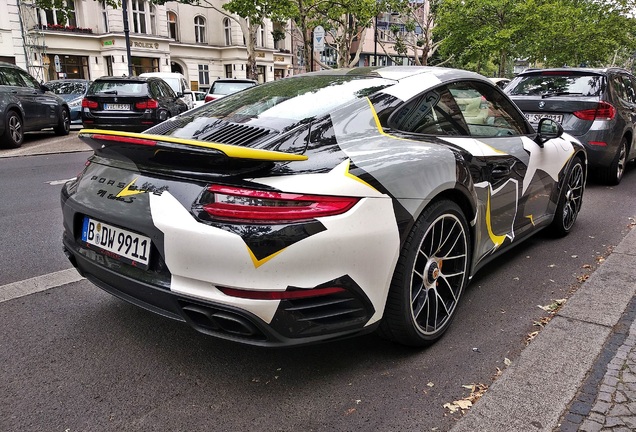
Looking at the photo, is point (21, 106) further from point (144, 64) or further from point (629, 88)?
point (144, 64)

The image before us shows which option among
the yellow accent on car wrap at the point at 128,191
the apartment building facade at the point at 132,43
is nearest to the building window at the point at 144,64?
the apartment building facade at the point at 132,43

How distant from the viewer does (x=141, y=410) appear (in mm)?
2361

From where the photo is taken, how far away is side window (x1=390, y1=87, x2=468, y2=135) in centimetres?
294

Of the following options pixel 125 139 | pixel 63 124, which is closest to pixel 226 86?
pixel 63 124

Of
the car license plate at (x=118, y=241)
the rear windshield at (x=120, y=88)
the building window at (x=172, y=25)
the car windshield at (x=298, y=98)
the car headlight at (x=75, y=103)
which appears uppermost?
the building window at (x=172, y=25)

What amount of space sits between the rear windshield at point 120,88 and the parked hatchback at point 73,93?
4354mm

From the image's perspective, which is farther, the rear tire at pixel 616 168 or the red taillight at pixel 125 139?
the rear tire at pixel 616 168

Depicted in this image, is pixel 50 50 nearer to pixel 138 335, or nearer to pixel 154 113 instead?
pixel 154 113

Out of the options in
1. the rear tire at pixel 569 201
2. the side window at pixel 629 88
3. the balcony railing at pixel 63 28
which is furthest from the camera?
the balcony railing at pixel 63 28

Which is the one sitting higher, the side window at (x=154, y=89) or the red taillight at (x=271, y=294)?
the side window at (x=154, y=89)

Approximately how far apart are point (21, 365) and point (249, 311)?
4.52 ft

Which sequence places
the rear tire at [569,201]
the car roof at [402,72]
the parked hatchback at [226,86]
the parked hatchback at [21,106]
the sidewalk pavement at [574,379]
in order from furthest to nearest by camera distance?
the parked hatchback at [226,86] → the parked hatchback at [21,106] → the rear tire at [569,201] → the car roof at [402,72] → the sidewalk pavement at [574,379]

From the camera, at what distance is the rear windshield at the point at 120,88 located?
12414mm

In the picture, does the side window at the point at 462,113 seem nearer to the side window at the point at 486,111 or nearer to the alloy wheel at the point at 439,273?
the side window at the point at 486,111
